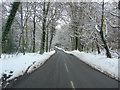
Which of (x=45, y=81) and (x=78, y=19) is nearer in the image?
(x=45, y=81)

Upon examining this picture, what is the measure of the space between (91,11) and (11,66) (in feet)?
42.5

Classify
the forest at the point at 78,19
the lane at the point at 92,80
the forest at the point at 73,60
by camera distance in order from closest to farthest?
the lane at the point at 92,80 → the forest at the point at 73,60 → the forest at the point at 78,19

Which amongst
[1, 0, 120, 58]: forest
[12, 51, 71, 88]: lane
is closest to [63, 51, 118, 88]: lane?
[12, 51, 71, 88]: lane

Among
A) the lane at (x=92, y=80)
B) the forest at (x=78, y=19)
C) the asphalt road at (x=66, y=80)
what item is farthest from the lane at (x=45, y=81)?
the forest at (x=78, y=19)

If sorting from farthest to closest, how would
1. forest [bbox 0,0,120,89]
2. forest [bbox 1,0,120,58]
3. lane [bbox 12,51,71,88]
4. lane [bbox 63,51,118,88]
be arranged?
forest [bbox 1,0,120,58]
forest [bbox 0,0,120,89]
lane [bbox 63,51,118,88]
lane [bbox 12,51,71,88]

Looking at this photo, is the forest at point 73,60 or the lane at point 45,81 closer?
the lane at point 45,81

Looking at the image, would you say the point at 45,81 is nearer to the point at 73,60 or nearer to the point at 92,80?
the point at 92,80

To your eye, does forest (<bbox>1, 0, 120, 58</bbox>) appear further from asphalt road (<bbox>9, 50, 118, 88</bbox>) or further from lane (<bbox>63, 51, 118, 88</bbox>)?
lane (<bbox>63, 51, 118, 88</bbox>)

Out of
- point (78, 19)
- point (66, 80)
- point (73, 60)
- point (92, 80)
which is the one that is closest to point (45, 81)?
point (66, 80)

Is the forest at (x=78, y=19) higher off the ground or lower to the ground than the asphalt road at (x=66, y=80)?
higher

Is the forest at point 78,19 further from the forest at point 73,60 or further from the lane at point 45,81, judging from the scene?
the lane at point 45,81

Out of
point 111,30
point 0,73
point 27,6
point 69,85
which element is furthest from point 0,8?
point 111,30

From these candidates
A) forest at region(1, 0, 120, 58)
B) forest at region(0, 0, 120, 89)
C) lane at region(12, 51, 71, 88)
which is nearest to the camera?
lane at region(12, 51, 71, 88)

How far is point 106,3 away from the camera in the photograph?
41.1 ft
